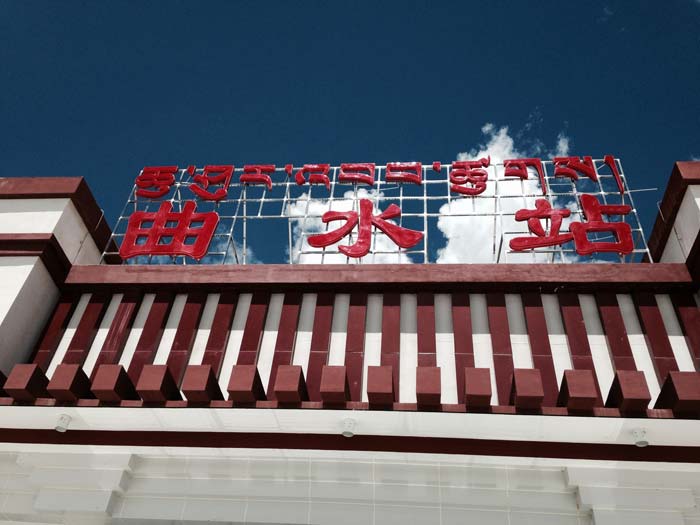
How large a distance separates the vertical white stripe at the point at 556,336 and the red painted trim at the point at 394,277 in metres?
0.25

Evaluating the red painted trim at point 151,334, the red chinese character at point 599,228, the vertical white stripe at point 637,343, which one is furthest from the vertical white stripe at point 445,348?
the red painted trim at point 151,334

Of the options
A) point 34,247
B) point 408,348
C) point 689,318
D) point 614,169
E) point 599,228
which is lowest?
point 408,348

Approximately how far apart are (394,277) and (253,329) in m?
2.37

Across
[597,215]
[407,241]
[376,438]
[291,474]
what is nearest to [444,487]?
[376,438]

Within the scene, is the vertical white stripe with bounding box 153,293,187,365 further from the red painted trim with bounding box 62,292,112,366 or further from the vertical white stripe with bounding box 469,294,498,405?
the vertical white stripe with bounding box 469,294,498,405

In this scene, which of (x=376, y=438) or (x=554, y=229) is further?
(x=554, y=229)

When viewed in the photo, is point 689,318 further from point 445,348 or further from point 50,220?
point 50,220

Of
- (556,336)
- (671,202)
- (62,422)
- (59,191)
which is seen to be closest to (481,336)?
(556,336)

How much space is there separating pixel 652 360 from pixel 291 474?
5.19 metres

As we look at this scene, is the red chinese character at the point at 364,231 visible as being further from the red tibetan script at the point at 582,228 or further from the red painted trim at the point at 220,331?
the red painted trim at the point at 220,331

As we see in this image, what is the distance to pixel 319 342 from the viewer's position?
877 cm

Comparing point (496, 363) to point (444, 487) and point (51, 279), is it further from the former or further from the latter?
point (51, 279)

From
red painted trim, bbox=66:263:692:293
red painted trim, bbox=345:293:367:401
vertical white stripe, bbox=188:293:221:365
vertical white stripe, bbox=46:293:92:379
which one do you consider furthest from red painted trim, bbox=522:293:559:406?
vertical white stripe, bbox=46:293:92:379

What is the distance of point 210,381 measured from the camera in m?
6.94
